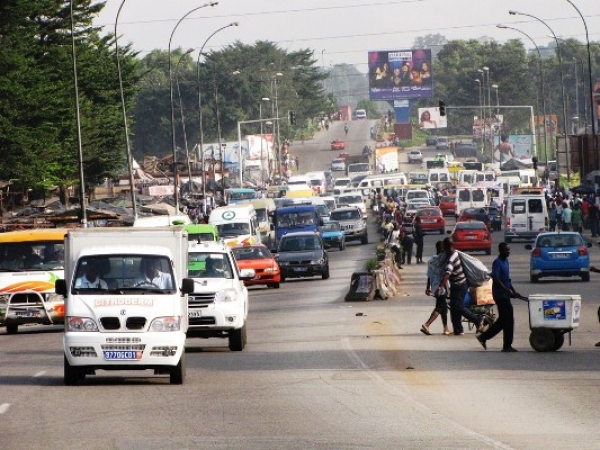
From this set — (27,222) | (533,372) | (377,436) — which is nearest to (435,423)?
(377,436)

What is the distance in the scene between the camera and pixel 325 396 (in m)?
19.3

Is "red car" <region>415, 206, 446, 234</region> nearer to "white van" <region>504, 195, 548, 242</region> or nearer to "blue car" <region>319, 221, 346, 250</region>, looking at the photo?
"white van" <region>504, 195, 548, 242</region>

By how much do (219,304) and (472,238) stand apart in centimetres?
3835

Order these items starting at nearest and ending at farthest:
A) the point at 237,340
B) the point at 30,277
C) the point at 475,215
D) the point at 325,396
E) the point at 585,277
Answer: the point at 325,396 < the point at 237,340 < the point at 30,277 < the point at 585,277 < the point at 475,215

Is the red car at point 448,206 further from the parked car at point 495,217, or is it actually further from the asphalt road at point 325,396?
the asphalt road at point 325,396

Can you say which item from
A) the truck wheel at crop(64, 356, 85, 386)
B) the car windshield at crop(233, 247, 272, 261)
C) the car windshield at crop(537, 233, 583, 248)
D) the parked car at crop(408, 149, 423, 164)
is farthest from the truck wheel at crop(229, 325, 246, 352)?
the parked car at crop(408, 149, 423, 164)

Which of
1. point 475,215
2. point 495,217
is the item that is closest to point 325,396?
point 475,215

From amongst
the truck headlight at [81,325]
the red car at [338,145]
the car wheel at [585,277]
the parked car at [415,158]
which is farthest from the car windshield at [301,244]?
the red car at [338,145]

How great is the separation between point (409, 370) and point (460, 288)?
591 centimetres

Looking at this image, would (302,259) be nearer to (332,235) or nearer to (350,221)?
(332,235)

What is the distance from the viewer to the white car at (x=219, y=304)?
1046 inches

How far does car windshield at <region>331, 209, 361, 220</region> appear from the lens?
7731 centimetres

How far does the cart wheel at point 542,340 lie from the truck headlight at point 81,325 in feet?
25.7

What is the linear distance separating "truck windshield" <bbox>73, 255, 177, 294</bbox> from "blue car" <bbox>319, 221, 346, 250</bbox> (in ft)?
165
